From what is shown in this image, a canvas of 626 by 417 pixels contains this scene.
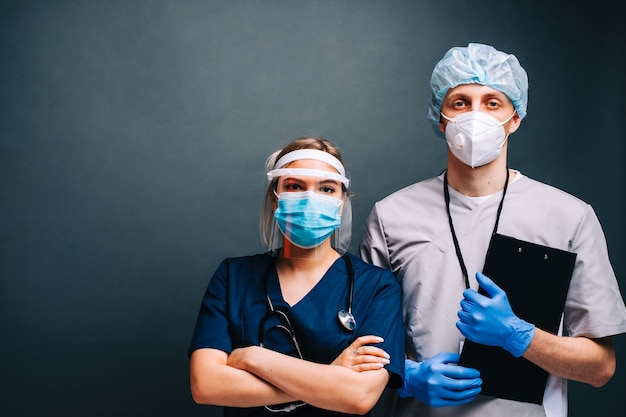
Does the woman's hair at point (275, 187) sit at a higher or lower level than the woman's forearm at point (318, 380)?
higher

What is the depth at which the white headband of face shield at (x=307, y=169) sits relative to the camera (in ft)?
5.84

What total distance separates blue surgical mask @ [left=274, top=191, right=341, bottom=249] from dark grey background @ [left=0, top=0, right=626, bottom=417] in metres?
0.80

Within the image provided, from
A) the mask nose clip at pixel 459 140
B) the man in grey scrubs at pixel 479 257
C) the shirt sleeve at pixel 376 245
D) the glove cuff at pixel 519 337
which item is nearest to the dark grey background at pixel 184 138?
the shirt sleeve at pixel 376 245

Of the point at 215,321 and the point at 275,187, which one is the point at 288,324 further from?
the point at 275,187

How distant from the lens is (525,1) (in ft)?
8.84

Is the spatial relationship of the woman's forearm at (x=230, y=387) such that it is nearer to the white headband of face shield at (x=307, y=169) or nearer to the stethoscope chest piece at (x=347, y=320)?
the stethoscope chest piece at (x=347, y=320)

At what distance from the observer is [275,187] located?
73.4 inches

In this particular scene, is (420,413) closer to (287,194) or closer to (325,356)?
(325,356)

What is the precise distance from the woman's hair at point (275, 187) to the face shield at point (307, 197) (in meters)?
0.02

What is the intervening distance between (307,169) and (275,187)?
5.2 inches

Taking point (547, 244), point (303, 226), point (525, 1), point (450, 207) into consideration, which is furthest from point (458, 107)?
point (525, 1)

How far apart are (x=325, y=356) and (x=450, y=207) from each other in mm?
605

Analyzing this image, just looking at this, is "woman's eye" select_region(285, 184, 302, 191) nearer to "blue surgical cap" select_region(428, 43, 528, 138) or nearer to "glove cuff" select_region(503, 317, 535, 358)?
"blue surgical cap" select_region(428, 43, 528, 138)

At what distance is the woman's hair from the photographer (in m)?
1.86
